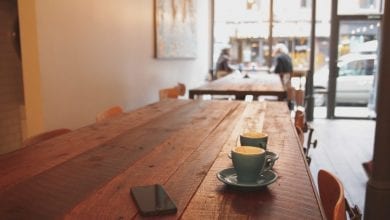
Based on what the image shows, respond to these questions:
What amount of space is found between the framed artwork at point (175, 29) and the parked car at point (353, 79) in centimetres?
267

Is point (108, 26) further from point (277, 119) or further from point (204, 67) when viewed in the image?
point (204, 67)

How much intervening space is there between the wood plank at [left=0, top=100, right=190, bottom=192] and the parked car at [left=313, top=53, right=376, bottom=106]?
234 inches

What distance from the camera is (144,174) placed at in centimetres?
126

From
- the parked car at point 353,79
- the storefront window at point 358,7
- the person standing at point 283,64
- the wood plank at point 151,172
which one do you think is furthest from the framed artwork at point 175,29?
the wood plank at point 151,172

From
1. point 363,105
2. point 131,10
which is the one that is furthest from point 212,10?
point 131,10

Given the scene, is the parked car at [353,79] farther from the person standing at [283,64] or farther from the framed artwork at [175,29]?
the framed artwork at [175,29]

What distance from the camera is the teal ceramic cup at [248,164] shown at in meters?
1.11

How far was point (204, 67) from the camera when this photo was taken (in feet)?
27.4

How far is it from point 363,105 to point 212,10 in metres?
3.76

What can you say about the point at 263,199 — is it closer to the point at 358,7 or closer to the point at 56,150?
the point at 56,150

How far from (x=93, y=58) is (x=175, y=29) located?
2.59 meters

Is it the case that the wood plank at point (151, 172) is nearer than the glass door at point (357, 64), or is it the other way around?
the wood plank at point (151, 172)

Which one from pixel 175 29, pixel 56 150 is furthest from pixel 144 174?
pixel 175 29

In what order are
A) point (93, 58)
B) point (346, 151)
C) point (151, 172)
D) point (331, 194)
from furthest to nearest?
1. point (346, 151)
2. point (93, 58)
3. point (151, 172)
4. point (331, 194)
